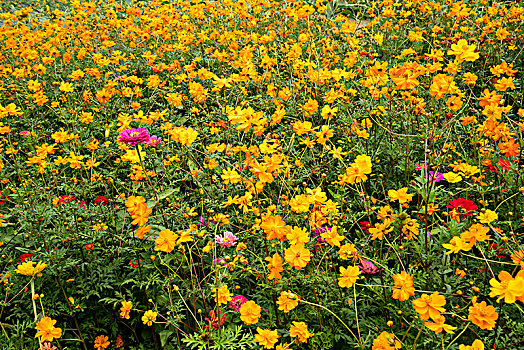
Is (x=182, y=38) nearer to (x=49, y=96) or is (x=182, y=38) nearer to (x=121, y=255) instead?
(x=49, y=96)

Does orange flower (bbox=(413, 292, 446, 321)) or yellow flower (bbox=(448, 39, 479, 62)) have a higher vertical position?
yellow flower (bbox=(448, 39, 479, 62))

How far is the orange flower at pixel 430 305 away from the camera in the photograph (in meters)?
1.21

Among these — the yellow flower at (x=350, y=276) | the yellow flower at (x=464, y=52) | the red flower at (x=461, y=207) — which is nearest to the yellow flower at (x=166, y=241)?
the yellow flower at (x=350, y=276)

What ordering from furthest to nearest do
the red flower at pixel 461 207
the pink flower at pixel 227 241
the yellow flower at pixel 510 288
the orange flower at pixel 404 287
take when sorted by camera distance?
1. the pink flower at pixel 227 241
2. the red flower at pixel 461 207
3. the orange flower at pixel 404 287
4. the yellow flower at pixel 510 288

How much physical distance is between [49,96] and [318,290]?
147 inches

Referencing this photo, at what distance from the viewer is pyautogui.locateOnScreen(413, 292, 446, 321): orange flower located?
1.21 meters

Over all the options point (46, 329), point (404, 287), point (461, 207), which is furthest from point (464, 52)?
point (46, 329)

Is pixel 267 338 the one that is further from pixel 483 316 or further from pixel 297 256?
pixel 483 316

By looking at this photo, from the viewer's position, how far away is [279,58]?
4.23m

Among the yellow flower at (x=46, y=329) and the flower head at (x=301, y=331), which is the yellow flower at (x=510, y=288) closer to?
the flower head at (x=301, y=331)

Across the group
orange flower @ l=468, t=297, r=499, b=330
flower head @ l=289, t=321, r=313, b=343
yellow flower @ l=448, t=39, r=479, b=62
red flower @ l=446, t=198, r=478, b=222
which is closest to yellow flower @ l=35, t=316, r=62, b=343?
flower head @ l=289, t=321, r=313, b=343

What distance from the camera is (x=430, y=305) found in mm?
1226

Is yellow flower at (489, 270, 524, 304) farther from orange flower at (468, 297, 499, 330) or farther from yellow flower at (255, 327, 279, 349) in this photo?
yellow flower at (255, 327, 279, 349)

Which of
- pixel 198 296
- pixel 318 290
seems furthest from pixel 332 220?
pixel 198 296
